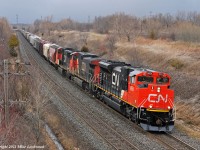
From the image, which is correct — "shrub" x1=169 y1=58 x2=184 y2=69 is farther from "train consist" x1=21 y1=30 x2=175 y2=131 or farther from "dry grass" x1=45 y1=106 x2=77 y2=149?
"dry grass" x1=45 y1=106 x2=77 y2=149

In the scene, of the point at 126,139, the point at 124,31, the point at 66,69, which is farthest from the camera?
the point at 124,31

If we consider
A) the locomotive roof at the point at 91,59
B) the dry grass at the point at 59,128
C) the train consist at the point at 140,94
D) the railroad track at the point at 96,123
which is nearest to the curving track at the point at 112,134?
the railroad track at the point at 96,123

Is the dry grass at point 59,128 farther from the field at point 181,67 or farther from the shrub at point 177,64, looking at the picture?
the shrub at point 177,64

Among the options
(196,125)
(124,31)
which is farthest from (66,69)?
(124,31)

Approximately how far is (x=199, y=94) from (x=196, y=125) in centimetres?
510

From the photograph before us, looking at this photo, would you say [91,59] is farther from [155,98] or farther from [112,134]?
[112,134]

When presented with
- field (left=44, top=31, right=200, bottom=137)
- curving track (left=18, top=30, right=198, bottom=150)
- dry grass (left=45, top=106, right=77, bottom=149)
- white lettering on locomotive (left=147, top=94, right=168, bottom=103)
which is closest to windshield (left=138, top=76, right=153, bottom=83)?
white lettering on locomotive (left=147, top=94, right=168, bottom=103)

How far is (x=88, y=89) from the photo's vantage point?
3256 cm

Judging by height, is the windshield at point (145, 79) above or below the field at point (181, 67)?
above

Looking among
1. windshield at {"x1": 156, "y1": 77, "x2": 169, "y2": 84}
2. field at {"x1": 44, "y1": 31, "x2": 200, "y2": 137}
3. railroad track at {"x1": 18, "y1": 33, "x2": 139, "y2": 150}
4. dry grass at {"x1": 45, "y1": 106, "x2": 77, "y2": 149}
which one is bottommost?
dry grass at {"x1": 45, "y1": 106, "x2": 77, "y2": 149}

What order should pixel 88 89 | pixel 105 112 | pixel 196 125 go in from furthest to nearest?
pixel 88 89, pixel 105 112, pixel 196 125

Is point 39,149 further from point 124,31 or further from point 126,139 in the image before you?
point 124,31

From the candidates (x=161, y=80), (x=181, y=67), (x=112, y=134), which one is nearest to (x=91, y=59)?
(x=181, y=67)

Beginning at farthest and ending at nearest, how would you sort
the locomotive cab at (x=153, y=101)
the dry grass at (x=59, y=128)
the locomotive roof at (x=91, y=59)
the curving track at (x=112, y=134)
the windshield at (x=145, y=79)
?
the locomotive roof at (x=91, y=59)
the windshield at (x=145, y=79)
the locomotive cab at (x=153, y=101)
the dry grass at (x=59, y=128)
the curving track at (x=112, y=134)
